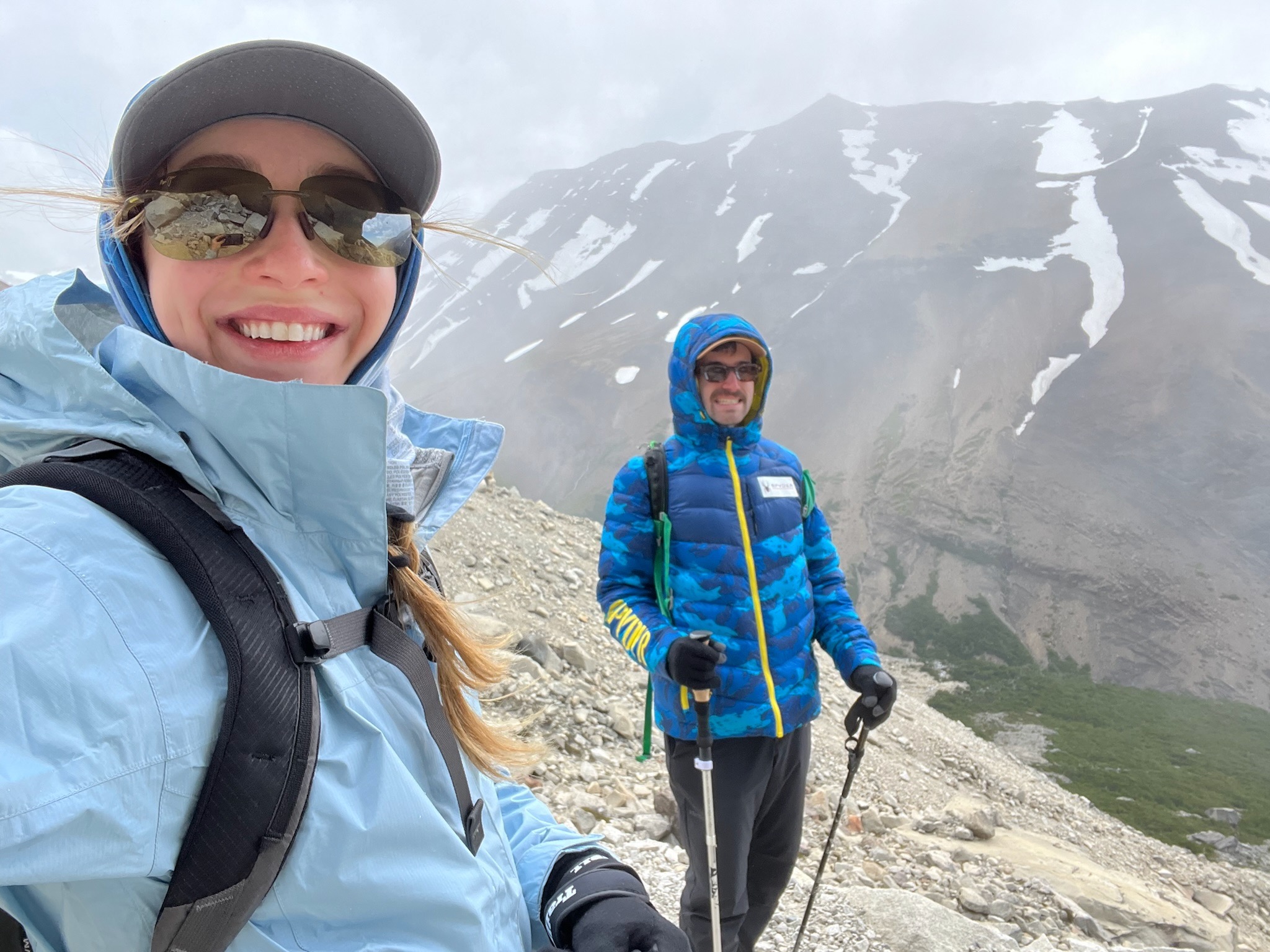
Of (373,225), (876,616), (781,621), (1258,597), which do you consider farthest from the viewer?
(876,616)

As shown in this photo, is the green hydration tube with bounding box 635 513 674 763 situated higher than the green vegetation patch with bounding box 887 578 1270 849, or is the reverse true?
the green hydration tube with bounding box 635 513 674 763

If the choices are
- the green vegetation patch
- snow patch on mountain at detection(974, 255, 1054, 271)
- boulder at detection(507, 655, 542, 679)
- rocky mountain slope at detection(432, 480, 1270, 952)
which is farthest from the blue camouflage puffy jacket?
snow patch on mountain at detection(974, 255, 1054, 271)

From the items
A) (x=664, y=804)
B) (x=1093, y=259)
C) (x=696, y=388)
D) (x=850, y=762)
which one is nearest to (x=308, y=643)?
(x=696, y=388)

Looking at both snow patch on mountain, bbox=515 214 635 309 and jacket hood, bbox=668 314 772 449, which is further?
snow patch on mountain, bbox=515 214 635 309

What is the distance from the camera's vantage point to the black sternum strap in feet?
3.44

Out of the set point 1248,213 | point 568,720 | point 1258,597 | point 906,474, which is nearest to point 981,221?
point 1248,213

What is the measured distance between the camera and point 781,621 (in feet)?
10.0

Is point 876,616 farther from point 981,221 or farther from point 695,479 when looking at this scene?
point 981,221

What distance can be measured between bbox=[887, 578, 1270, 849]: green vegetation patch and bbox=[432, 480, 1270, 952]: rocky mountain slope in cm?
1270

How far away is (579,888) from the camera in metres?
1.37

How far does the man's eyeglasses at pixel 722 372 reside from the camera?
336cm

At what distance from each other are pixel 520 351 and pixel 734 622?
102119 millimetres

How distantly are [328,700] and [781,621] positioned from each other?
93.2 inches

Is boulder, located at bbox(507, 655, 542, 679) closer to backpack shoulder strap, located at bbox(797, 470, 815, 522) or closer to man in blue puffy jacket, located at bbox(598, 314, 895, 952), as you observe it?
man in blue puffy jacket, located at bbox(598, 314, 895, 952)
